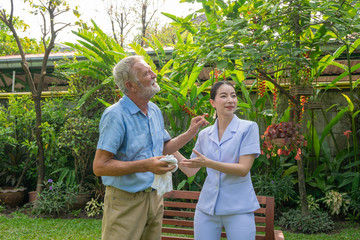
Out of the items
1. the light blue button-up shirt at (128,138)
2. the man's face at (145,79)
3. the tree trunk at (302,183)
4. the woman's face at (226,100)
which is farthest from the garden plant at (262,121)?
the light blue button-up shirt at (128,138)

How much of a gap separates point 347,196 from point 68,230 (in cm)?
359

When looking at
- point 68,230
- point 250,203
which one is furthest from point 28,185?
point 250,203

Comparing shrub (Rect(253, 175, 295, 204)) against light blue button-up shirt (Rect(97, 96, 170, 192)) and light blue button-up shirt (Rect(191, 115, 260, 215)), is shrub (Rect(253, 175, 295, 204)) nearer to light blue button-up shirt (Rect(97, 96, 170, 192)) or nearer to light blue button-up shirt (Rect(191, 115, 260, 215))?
light blue button-up shirt (Rect(191, 115, 260, 215))

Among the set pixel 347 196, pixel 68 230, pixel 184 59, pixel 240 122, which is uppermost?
pixel 184 59

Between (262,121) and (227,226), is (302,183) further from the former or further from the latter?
(227,226)

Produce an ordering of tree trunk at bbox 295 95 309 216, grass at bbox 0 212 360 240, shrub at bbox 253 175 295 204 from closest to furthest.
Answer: tree trunk at bbox 295 95 309 216 < grass at bbox 0 212 360 240 < shrub at bbox 253 175 295 204

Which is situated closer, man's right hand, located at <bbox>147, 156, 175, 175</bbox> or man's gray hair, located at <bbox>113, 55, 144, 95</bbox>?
man's right hand, located at <bbox>147, 156, 175, 175</bbox>

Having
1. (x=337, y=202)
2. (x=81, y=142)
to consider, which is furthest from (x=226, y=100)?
(x=81, y=142)

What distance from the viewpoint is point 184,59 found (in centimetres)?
383

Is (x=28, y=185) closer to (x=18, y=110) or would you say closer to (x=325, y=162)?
(x=18, y=110)

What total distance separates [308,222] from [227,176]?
2.64 meters

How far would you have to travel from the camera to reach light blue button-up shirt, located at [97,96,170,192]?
189 centimetres

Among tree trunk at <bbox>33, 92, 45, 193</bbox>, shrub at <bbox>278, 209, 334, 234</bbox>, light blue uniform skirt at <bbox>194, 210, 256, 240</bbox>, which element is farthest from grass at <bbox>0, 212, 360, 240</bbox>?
light blue uniform skirt at <bbox>194, 210, 256, 240</bbox>

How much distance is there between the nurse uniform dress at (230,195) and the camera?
217cm
